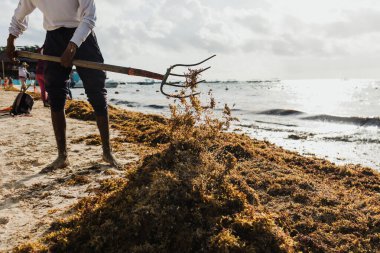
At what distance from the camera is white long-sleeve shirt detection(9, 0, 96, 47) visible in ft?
12.4

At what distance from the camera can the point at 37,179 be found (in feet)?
12.4

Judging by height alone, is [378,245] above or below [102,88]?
below

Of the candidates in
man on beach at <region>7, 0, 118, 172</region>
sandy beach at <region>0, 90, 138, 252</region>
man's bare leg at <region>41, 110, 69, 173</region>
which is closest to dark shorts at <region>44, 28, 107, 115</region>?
man on beach at <region>7, 0, 118, 172</region>

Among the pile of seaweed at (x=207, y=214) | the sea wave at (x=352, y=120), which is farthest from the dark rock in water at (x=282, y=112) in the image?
the pile of seaweed at (x=207, y=214)

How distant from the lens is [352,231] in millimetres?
2881

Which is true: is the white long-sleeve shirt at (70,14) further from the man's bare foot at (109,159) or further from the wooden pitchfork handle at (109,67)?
the man's bare foot at (109,159)

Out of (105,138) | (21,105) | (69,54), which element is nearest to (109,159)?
(105,138)

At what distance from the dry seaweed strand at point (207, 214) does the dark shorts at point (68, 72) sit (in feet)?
3.84

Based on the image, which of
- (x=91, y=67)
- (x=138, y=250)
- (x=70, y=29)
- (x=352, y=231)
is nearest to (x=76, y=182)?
(x=91, y=67)

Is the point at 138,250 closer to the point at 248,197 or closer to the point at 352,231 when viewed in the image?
the point at 248,197

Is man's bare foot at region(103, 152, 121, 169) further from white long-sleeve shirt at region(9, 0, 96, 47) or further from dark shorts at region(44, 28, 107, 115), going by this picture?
white long-sleeve shirt at region(9, 0, 96, 47)

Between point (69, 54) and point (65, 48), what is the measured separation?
47cm

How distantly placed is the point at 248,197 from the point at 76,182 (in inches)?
79.1

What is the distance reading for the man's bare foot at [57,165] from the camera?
4.02 meters
